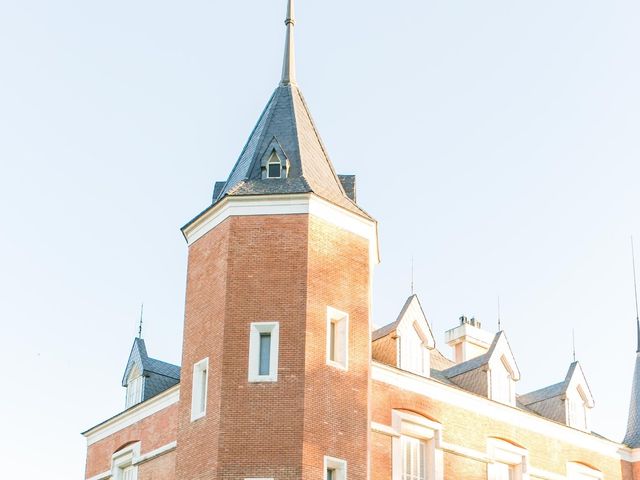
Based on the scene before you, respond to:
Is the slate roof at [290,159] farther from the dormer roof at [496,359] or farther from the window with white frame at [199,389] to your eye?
the dormer roof at [496,359]

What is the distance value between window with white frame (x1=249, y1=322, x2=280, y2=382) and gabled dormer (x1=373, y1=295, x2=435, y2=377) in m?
4.90

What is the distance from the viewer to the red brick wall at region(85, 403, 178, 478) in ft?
115

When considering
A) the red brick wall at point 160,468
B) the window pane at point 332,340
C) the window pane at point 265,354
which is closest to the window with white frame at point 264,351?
the window pane at point 265,354

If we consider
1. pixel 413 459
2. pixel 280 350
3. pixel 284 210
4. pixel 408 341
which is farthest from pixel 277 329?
pixel 413 459

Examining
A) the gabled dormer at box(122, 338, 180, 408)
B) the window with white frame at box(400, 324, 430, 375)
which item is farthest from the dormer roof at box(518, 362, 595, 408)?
the gabled dormer at box(122, 338, 180, 408)

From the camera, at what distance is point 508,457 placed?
37031mm

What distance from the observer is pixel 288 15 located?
3875cm

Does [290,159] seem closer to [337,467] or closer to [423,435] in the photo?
[423,435]

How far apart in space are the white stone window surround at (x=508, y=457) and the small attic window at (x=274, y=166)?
34.4 ft

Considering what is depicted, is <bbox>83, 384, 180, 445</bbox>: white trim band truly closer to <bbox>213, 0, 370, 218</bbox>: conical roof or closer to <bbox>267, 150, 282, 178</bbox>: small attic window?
<bbox>213, 0, 370, 218</bbox>: conical roof

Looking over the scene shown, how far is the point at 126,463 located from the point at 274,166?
35.2 ft

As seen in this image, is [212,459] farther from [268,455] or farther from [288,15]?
[288,15]

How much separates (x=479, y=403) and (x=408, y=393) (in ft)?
10.7

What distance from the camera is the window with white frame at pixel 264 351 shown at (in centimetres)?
3048
